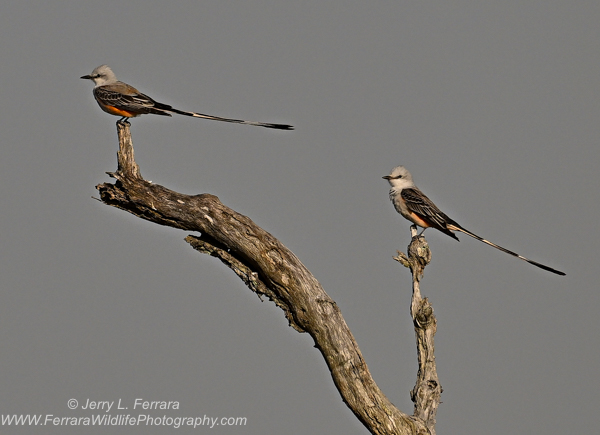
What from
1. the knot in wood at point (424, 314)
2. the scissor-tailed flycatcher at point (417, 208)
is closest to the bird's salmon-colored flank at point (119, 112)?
the scissor-tailed flycatcher at point (417, 208)

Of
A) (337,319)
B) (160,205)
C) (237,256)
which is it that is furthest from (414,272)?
(160,205)

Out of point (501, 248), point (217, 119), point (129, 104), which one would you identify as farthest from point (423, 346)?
point (129, 104)

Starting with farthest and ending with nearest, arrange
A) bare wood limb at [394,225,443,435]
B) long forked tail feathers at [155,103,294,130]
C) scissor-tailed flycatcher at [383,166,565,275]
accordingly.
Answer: scissor-tailed flycatcher at [383,166,565,275]
long forked tail feathers at [155,103,294,130]
bare wood limb at [394,225,443,435]

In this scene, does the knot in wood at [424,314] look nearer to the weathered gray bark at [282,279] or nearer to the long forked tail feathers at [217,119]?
the weathered gray bark at [282,279]

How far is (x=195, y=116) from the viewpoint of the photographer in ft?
26.3

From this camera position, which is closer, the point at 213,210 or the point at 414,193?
the point at 213,210

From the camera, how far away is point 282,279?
730cm

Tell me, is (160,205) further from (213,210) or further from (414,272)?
(414,272)

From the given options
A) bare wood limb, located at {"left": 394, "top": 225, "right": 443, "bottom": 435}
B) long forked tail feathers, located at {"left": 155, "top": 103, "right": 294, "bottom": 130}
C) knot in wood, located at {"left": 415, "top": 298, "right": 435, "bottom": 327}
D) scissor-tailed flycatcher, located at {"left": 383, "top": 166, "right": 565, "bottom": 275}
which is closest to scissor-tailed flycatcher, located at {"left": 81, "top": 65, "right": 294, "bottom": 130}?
long forked tail feathers, located at {"left": 155, "top": 103, "right": 294, "bottom": 130}

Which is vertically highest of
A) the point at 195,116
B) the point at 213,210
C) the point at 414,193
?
the point at 195,116

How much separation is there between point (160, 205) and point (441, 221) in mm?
3555

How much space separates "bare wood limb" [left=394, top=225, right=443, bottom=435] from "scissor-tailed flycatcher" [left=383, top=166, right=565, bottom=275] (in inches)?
27.9

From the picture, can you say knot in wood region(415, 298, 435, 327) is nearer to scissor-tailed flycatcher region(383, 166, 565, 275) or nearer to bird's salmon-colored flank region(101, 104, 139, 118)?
scissor-tailed flycatcher region(383, 166, 565, 275)

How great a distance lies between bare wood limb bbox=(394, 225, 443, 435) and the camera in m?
7.41
